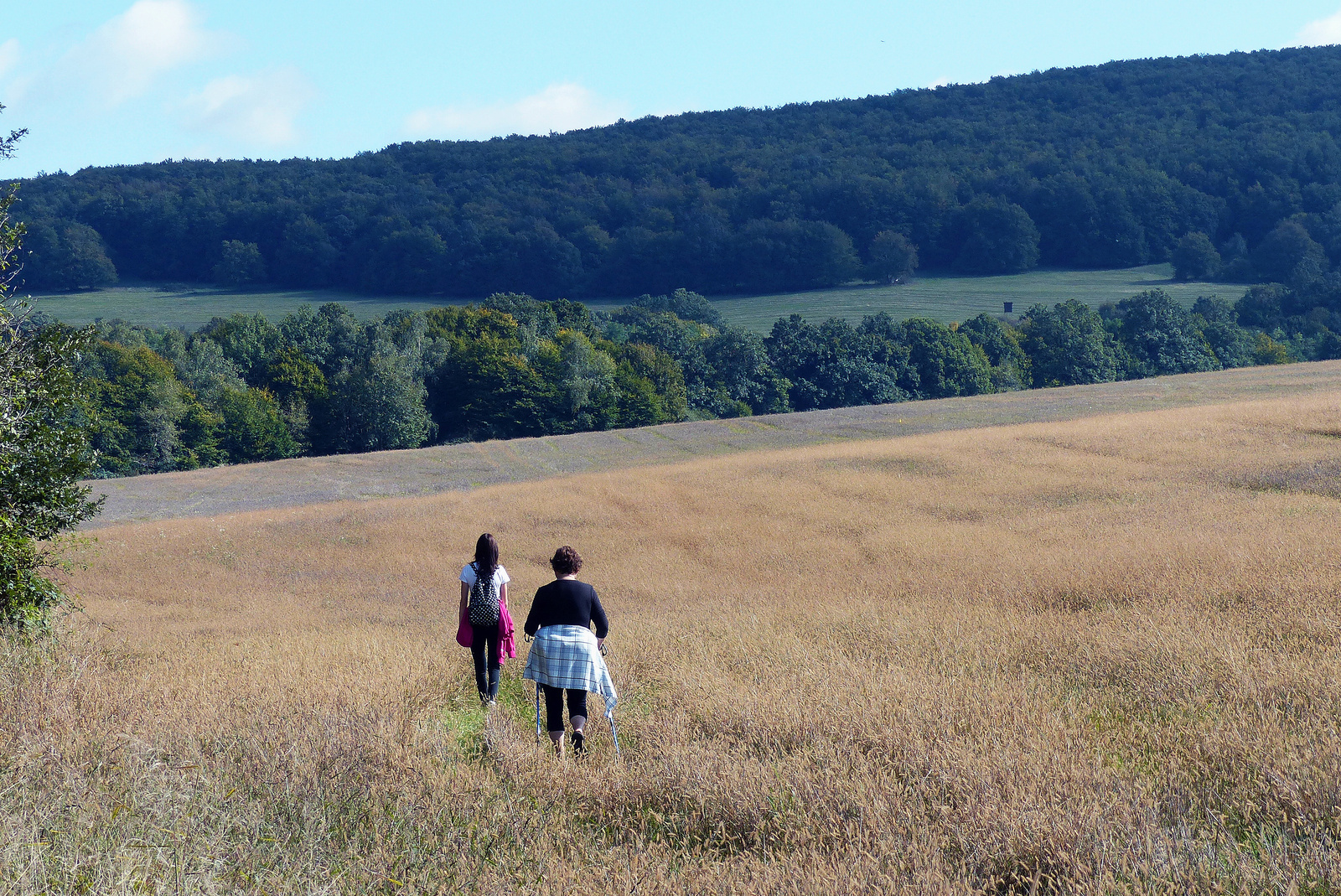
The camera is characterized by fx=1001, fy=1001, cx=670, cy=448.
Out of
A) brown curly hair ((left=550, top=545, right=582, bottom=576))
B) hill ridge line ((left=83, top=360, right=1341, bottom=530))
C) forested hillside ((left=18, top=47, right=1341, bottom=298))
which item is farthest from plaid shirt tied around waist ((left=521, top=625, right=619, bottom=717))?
forested hillside ((left=18, top=47, right=1341, bottom=298))

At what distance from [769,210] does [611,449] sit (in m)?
101

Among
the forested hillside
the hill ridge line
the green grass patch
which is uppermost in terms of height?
the forested hillside

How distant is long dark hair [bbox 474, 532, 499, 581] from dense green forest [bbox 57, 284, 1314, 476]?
6260 cm

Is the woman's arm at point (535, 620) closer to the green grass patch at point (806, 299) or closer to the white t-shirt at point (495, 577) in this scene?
the white t-shirt at point (495, 577)

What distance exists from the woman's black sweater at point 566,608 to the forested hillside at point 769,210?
12307cm

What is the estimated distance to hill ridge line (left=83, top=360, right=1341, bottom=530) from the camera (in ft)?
136

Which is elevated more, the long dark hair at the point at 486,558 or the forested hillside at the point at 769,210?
the forested hillside at the point at 769,210

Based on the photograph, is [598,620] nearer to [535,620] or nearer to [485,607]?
[535,620]

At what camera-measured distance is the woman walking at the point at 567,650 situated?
691 cm

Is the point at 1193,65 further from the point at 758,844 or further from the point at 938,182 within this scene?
the point at 758,844

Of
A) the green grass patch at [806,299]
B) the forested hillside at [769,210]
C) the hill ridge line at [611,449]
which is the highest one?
the forested hillside at [769,210]

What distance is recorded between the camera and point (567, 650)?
692cm

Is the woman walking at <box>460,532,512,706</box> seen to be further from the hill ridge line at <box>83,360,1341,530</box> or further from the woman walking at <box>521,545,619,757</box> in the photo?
the hill ridge line at <box>83,360,1341,530</box>

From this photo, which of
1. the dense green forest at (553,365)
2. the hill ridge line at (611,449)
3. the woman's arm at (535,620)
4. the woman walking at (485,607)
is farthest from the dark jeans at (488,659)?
the dense green forest at (553,365)
